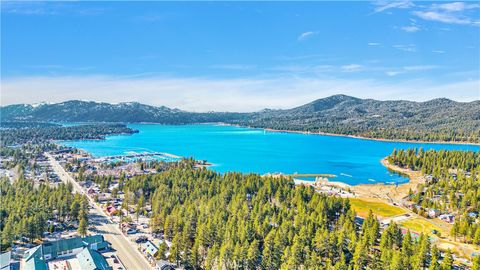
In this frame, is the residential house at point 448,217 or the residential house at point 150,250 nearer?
the residential house at point 150,250

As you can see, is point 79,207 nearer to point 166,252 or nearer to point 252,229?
point 166,252

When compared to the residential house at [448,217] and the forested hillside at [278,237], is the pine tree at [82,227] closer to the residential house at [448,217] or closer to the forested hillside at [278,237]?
the forested hillside at [278,237]

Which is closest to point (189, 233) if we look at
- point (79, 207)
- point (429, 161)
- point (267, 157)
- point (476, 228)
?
point (79, 207)

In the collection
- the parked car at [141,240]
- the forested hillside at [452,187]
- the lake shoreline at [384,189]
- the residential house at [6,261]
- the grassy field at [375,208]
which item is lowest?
the parked car at [141,240]

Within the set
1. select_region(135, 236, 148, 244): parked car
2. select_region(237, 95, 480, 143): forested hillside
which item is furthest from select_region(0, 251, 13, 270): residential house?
select_region(237, 95, 480, 143): forested hillside

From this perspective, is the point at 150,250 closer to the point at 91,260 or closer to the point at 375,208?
the point at 91,260

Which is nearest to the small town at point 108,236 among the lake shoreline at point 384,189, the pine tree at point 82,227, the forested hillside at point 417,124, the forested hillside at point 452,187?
the pine tree at point 82,227

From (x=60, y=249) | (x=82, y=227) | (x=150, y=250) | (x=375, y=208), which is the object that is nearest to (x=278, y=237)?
(x=150, y=250)
